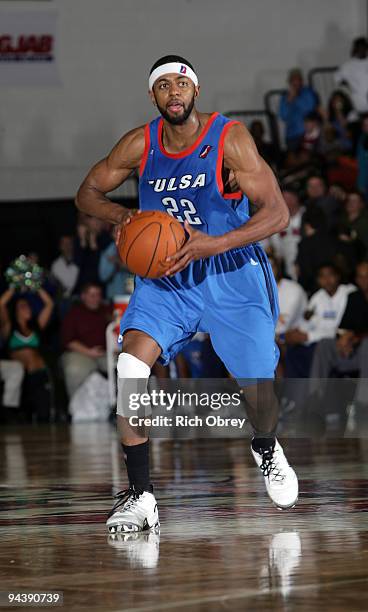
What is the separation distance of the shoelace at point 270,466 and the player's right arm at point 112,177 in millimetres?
1178

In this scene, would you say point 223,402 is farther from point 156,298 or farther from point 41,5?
point 41,5

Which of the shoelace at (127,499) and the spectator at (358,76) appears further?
the spectator at (358,76)

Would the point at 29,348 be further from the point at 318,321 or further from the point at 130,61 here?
the point at 130,61

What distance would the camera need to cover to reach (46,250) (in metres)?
18.2

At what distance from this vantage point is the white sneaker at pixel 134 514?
481 centimetres

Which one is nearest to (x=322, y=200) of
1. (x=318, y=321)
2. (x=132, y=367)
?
(x=318, y=321)

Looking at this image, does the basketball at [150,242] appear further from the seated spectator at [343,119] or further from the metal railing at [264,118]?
the metal railing at [264,118]

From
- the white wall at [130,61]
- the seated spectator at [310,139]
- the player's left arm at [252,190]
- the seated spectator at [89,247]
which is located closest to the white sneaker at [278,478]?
the player's left arm at [252,190]

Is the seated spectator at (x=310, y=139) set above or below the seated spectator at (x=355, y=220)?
above

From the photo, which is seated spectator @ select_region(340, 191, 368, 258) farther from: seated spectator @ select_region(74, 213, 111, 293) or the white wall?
the white wall

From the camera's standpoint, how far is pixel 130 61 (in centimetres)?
1900

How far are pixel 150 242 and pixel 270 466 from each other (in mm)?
1171

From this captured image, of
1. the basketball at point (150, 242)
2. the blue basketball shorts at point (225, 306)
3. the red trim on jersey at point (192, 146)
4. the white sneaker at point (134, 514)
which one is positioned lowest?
the white sneaker at point (134, 514)

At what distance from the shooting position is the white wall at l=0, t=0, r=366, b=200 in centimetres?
1866
